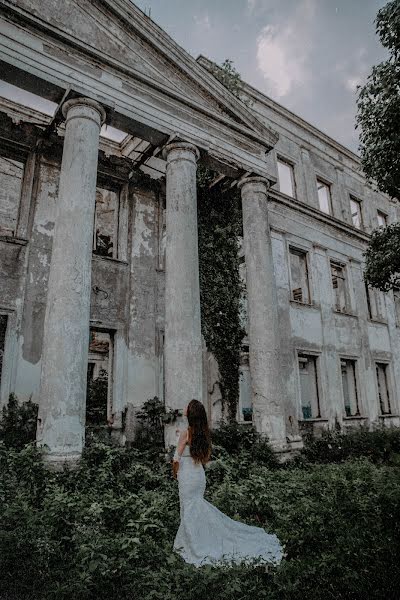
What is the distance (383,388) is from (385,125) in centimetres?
1188

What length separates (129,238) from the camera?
11711 millimetres

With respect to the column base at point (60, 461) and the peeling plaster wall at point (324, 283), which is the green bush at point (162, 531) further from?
the peeling plaster wall at point (324, 283)

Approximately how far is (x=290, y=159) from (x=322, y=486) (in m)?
13.3

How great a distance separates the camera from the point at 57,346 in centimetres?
705

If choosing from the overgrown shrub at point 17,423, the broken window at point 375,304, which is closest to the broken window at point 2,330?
the overgrown shrub at point 17,423

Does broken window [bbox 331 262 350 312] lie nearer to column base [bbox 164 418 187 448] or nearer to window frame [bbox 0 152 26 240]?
column base [bbox 164 418 187 448]

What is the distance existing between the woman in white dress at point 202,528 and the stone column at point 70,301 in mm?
2564

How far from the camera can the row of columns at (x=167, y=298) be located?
6.94m

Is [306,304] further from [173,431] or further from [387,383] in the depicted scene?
[173,431]

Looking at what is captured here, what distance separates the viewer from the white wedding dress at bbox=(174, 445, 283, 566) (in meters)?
4.38

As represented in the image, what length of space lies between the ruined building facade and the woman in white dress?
2.66 metres

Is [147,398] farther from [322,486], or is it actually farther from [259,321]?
[322,486]

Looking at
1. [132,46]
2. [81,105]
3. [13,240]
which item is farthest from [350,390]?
[132,46]

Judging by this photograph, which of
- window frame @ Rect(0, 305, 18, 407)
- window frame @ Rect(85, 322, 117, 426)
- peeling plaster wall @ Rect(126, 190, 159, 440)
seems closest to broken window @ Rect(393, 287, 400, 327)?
peeling plaster wall @ Rect(126, 190, 159, 440)
